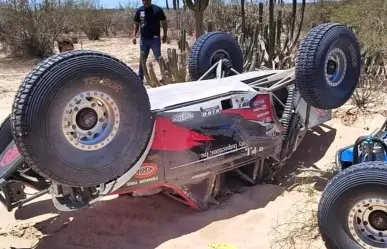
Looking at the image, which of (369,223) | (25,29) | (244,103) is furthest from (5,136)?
(25,29)

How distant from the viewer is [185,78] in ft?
28.4

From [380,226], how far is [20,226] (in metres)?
2.92

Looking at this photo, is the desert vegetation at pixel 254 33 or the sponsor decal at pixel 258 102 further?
the desert vegetation at pixel 254 33

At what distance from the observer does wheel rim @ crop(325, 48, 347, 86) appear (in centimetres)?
497

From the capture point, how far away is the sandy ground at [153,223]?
4.20m

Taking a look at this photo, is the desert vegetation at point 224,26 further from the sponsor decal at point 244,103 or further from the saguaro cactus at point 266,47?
the sponsor decal at point 244,103

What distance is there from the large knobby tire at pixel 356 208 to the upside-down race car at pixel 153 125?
1.21 metres

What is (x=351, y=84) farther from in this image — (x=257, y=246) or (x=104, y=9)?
(x=104, y=9)

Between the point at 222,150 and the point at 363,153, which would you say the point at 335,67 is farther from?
the point at 222,150

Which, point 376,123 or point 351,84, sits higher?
point 351,84

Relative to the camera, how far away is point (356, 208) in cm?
359

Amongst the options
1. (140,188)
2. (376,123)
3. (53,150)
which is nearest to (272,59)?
(376,123)

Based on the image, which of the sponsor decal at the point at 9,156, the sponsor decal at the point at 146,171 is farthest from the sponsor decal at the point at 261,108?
the sponsor decal at the point at 9,156

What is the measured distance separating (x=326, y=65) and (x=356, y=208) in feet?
5.64
